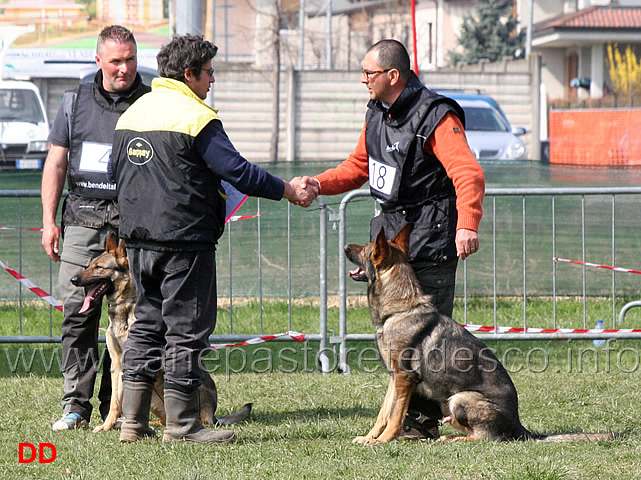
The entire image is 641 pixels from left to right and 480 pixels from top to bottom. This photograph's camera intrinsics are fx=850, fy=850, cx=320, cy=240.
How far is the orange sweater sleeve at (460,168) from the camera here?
436cm

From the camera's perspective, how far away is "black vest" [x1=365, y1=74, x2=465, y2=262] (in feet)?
14.9

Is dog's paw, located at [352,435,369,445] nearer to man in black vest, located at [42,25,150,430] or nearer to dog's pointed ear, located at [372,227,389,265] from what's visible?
dog's pointed ear, located at [372,227,389,265]

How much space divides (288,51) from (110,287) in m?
26.8

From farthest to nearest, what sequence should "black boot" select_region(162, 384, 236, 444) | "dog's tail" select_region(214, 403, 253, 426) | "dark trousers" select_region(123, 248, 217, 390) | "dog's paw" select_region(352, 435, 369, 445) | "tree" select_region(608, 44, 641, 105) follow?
"tree" select_region(608, 44, 641, 105)
"dog's tail" select_region(214, 403, 253, 426)
"dog's paw" select_region(352, 435, 369, 445)
"black boot" select_region(162, 384, 236, 444)
"dark trousers" select_region(123, 248, 217, 390)

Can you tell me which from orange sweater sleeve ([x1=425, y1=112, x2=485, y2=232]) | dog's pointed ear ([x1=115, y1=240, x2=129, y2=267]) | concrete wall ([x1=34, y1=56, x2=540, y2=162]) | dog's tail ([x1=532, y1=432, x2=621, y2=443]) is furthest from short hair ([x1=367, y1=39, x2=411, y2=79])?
concrete wall ([x1=34, y1=56, x2=540, y2=162])

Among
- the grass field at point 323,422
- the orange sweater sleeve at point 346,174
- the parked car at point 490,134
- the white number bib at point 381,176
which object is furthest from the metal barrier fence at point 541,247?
the parked car at point 490,134

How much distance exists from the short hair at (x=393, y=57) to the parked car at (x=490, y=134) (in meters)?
12.7

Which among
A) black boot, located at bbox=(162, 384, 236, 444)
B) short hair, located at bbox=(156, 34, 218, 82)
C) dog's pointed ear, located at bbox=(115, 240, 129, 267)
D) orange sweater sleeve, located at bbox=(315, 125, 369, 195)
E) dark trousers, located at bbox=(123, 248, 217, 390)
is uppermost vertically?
short hair, located at bbox=(156, 34, 218, 82)

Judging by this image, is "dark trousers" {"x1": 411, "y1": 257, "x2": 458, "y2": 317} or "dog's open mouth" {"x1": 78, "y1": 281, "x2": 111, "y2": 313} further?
"dog's open mouth" {"x1": 78, "y1": 281, "x2": 111, "y2": 313}

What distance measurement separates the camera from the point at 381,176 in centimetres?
470

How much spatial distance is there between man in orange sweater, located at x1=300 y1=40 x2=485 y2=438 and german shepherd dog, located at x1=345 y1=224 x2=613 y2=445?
13 centimetres

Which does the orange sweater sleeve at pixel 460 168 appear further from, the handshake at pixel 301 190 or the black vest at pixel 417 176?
the handshake at pixel 301 190

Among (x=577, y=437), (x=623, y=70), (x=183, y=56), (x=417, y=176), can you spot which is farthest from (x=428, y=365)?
(x=623, y=70)

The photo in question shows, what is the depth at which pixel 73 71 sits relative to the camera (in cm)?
2167
